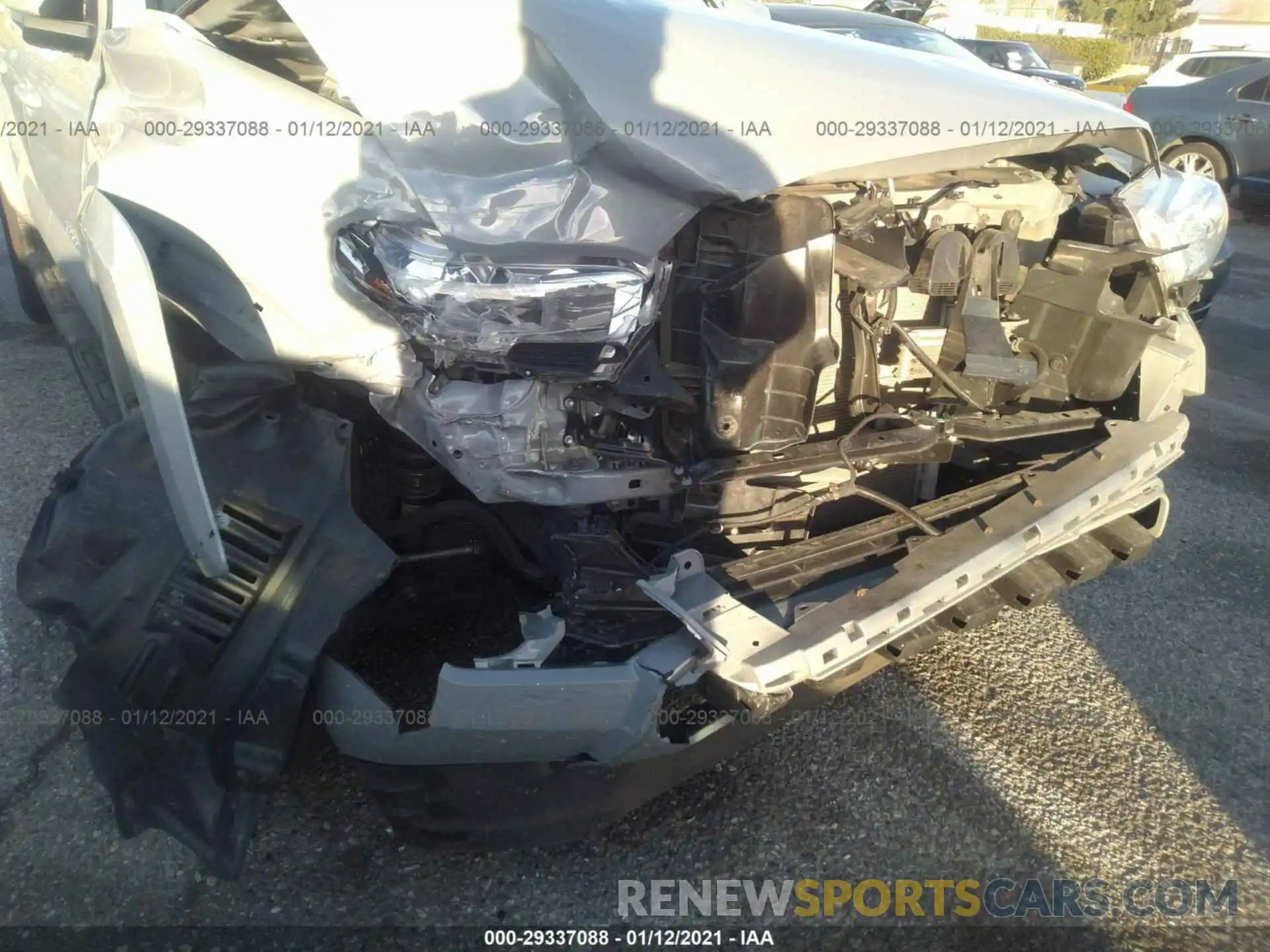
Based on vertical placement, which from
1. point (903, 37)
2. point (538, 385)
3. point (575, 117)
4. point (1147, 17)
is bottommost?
point (1147, 17)

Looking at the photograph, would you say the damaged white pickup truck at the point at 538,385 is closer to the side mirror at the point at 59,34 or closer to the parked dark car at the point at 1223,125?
the side mirror at the point at 59,34

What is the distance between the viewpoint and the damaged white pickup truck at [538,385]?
1663 millimetres

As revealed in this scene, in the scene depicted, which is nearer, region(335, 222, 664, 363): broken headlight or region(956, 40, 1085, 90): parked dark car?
region(335, 222, 664, 363): broken headlight

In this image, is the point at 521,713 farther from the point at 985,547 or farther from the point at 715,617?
the point at 985,547

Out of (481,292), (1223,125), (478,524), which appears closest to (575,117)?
(481,292)

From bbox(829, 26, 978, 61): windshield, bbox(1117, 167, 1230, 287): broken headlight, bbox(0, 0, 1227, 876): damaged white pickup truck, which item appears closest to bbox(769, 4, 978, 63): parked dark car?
bbox(829, 26, 978, 61): windshield

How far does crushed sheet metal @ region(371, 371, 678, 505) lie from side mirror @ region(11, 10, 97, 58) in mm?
1546

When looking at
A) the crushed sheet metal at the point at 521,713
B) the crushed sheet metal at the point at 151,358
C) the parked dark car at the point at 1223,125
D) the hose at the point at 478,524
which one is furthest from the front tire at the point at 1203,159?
the crushed sheet metal at the point at 151,358

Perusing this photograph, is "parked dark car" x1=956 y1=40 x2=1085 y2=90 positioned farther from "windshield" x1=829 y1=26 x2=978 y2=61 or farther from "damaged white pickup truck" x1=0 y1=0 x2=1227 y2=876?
"damaged white pickup truck" x1=0 y1=0 x2=1227 y2=876

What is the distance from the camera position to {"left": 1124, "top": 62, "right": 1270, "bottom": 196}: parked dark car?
8.95 metres

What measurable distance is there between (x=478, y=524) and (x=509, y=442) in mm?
444

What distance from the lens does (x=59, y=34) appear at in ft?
8.16

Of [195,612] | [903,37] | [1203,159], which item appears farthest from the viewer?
[1203,159]

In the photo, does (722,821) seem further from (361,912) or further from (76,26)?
(76,26)
